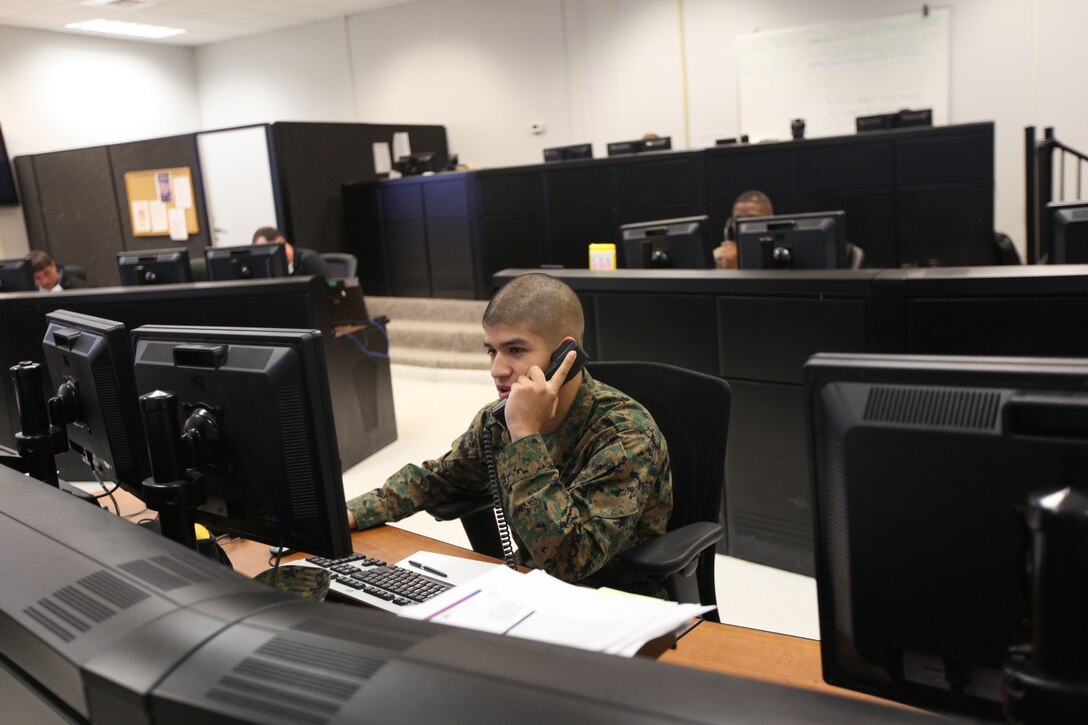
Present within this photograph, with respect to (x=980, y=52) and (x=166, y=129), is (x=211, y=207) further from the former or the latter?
(x=980, y=52)

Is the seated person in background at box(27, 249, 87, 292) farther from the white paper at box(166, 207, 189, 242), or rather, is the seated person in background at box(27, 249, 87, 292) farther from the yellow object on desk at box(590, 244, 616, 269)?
the yellow object on desk at box(590, 244, 616, 269)

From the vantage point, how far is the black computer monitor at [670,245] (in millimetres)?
3643

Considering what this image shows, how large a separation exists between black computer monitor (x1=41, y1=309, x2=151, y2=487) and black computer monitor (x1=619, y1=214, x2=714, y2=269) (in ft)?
8.14

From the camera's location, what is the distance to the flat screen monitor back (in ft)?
15.6

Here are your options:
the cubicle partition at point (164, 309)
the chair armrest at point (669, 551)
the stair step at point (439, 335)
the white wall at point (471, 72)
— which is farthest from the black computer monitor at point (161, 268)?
the white wall at point (471, 72)

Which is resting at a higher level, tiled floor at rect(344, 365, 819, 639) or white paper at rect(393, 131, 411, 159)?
white paper at rect(393, 131, 411, 159)

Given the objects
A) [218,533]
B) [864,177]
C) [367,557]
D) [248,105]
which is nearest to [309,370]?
[367,557]

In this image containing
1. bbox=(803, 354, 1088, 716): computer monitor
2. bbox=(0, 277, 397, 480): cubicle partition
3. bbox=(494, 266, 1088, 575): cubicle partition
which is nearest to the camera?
bbox=(803, 354, 1088, 716): computer monitor

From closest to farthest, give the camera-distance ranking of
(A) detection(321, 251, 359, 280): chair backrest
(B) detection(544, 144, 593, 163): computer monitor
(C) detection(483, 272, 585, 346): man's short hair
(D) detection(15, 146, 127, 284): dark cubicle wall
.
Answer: (C) detection(483, 272, 585, 346): man's short hair, (A) detection(321, 251, 359, 280): chair backrest, (B) detection(544, 144, 593, 163): computer monitor, (D) detection(15, 146, 127, 284): dark cubicle wall

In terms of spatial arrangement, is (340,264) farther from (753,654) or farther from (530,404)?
(753,654)

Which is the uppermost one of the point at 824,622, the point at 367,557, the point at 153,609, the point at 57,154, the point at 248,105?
the point at 248,105

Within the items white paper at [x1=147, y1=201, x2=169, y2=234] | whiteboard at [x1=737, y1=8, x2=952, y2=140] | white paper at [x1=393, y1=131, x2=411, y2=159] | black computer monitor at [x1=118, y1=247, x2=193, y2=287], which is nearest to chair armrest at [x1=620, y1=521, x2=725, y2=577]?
black computer monitor at [x1=118, y1=247, x2=193, y2=287]

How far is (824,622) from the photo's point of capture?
883 mm

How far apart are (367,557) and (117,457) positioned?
506mm
